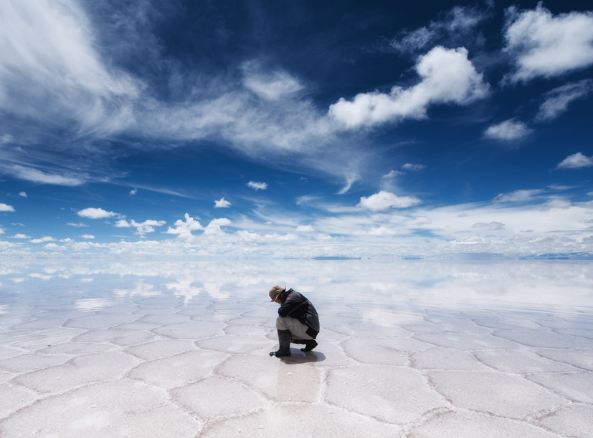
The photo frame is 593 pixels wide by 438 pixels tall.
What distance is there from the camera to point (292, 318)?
505cm

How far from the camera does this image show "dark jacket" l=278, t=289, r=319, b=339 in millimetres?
4973

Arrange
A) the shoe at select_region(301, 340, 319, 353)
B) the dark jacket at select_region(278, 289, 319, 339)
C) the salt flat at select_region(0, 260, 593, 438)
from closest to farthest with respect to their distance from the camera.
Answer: the salt flat at select_region(0, 260, 593, 438), the dark jacket at select_region(278, 289, 319, 339), the shoe at select_region(301, 340, 319, 353)

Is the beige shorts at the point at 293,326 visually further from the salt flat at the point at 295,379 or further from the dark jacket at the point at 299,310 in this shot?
the salt flat at the point at 295,379

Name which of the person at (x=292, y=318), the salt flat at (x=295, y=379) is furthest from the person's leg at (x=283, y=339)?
the salt flat at (x=295, y=379)

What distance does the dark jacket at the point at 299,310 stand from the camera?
4.97 meters

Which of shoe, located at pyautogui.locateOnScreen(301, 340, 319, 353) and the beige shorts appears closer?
the beige shorts

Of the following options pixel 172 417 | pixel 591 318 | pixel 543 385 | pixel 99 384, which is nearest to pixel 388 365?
pixel 543 385

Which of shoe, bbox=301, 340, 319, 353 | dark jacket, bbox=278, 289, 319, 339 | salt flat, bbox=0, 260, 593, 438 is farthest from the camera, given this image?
shoe, bbox=301, 340, 319, 353

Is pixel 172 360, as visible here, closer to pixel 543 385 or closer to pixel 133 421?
pixel 133 421

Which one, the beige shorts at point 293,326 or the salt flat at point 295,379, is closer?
the salt flat at point 295,379

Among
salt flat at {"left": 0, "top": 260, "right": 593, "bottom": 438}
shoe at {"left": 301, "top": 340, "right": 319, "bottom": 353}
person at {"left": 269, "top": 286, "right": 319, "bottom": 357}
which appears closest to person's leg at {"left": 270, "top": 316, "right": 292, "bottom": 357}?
person at {"left": 269, "top": 286, "right": 319, "bottom": 357}

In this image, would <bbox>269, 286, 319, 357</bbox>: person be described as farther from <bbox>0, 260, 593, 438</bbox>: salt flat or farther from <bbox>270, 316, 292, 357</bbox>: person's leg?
<bbox>0, 260, 593, 438</bbox>: salt flat

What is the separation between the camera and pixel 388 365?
190 inches

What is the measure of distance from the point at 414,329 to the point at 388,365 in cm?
285
